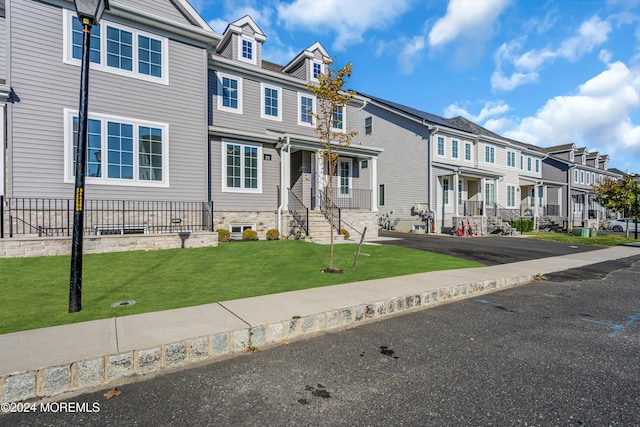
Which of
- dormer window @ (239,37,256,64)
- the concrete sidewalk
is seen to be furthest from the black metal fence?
dormer window @ (239,37,256,64)

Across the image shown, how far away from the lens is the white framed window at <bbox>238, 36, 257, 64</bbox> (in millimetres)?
15055

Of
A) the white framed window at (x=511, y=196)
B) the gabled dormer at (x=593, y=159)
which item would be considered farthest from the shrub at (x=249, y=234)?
the gabled dormer at (x=593, y=159)

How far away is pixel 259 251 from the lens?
1022 centimetres

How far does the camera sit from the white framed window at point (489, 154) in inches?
1049

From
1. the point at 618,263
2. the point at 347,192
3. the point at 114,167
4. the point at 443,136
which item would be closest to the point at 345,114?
the point at 347,192

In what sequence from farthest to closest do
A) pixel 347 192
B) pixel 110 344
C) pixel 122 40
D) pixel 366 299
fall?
pixel 347 192 < pixel 122 40 < pixel 366 299 < pixel 110 344

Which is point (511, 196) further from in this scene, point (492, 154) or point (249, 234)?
point (249, 234)

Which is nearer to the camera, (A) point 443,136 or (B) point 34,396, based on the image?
(B) point 34,396

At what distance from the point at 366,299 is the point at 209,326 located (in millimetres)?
2425

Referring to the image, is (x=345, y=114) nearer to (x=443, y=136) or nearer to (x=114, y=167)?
(x=443, y=136)

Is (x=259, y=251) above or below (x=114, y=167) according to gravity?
below

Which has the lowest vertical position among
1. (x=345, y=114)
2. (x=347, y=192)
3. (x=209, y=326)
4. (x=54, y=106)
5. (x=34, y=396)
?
(x=34, y=396)

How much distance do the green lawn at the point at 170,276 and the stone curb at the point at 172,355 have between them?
1333mm

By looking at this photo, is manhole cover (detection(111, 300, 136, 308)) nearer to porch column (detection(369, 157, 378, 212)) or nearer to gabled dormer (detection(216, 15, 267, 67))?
porch column (detection(369, 157, 378, 212))
